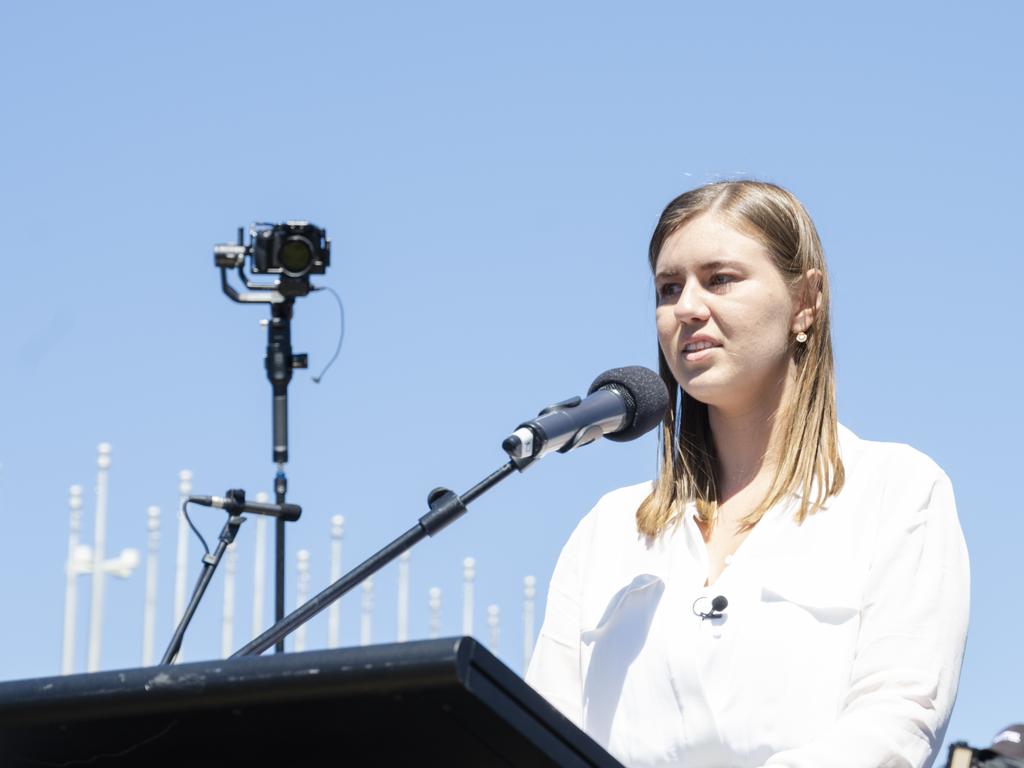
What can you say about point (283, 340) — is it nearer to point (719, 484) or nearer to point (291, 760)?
point (719, 484)

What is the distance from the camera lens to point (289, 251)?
19.4 ft

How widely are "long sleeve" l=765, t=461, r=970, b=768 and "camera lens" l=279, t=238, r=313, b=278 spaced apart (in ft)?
12.4

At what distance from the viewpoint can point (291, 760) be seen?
4.98 ft

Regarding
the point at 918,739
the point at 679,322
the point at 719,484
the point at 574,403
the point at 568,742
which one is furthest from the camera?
the point at 719,484

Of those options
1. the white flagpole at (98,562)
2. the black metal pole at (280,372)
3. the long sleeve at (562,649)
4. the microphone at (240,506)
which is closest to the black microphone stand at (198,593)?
the microphone at (240,506)

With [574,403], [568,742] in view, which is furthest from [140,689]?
[574,403]

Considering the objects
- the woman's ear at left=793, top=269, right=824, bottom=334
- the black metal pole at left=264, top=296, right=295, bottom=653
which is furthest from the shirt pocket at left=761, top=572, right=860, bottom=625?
the black metal pole at left=264, top=296, right=295, bottom=653

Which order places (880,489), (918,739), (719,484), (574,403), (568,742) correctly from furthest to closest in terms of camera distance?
1. (719,484)
2. (880,489)
3. (574,403)
4. (918,739)
5. (568,742)

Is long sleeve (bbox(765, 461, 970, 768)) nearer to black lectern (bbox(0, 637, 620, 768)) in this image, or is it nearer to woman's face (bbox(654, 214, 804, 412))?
woman's face (bbox(654, 214, 804, 412))

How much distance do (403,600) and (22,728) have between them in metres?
9.85

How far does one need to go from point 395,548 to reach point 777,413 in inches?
35.8

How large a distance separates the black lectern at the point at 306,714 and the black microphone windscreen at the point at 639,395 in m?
0.95

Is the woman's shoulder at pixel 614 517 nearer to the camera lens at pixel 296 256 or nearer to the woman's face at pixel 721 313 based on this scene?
the woman's face at pixel 721 313

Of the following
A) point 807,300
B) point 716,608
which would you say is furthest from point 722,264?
point 716,608
